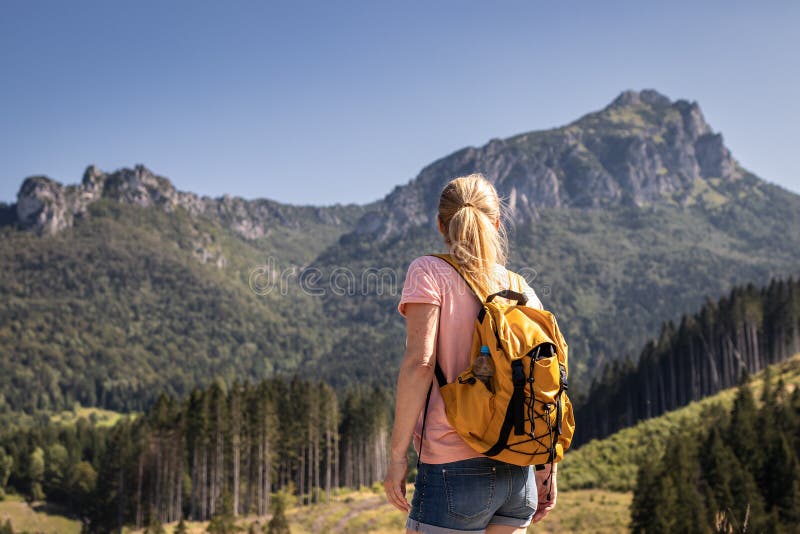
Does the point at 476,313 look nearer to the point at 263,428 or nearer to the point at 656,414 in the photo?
the point at 263,428

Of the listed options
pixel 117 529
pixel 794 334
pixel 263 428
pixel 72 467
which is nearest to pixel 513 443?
pixel 263 428

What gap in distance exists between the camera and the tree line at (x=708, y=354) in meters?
77.4

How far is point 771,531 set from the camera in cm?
2019

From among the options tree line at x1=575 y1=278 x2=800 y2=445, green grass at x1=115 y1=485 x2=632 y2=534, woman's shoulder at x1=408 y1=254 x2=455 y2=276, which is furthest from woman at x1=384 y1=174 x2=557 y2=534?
tree line at x1=575 y1=278 x2=800 y2=445

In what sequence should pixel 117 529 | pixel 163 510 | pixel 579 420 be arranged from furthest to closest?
pixel 579 420, pixel 117 529, pixel 163 510

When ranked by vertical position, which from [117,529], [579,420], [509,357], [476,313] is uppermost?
[476,313]

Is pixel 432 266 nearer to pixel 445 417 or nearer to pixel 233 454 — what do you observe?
pixel 445 417

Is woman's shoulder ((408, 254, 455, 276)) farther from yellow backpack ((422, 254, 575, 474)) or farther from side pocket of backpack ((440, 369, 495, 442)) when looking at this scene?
side pocket of backpack ((440, 369, 495, 442))

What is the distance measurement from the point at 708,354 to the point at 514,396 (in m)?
85.8

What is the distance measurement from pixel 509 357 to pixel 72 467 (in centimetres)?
9878

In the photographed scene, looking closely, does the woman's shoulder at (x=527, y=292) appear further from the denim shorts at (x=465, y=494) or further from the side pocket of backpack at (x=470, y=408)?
the denim shorts at (x=465, y=494)

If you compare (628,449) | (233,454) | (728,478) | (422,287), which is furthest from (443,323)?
(628,449)

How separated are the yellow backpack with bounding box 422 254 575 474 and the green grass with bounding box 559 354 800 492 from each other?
1966 inches

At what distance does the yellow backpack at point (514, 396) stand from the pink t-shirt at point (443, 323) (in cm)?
15
